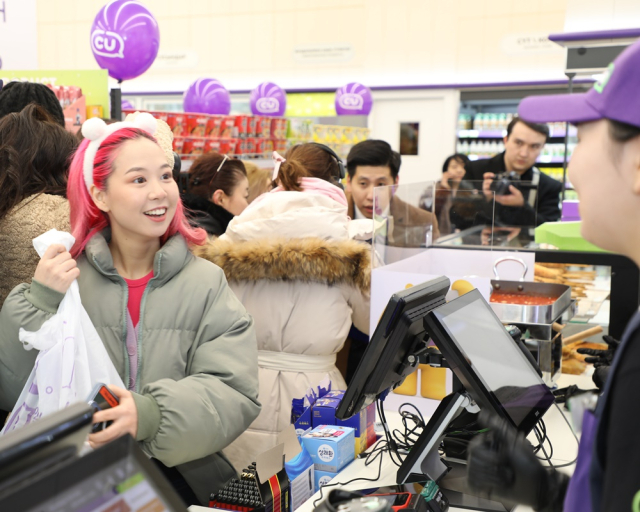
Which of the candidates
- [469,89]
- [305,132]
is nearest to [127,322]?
[305,132]

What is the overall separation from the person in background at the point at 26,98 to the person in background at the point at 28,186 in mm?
627

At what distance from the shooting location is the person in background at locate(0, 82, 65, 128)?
9.69ft

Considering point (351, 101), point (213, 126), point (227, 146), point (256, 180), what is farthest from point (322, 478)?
point (351, 101)

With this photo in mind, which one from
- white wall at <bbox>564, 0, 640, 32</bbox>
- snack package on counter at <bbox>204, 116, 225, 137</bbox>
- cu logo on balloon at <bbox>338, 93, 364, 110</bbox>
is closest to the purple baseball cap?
white wall at <bbox>564, 0, 640, 32</bbox>

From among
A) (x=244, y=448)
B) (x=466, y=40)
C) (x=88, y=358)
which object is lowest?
(x=244, y=448)

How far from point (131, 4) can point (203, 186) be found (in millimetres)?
2077

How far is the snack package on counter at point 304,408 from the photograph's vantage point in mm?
1894

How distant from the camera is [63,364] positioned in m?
1.61

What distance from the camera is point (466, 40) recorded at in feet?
37.4

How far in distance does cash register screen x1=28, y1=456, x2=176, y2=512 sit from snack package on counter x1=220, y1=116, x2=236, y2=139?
6.33 meters

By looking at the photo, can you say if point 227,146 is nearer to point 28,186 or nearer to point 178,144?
point 178,144

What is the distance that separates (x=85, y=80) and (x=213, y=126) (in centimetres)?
244

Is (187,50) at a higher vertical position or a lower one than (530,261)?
higher

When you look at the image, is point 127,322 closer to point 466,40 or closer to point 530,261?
point 530,261
